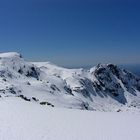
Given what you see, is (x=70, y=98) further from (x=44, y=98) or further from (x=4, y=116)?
(x=4, y=116)

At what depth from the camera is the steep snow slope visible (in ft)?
77.3

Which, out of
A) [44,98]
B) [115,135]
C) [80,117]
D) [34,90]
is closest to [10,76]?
[34,90]

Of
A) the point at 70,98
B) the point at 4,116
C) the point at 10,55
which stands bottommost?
the point at 70,98

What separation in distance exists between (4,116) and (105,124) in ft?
36.1

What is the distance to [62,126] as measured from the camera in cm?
2770

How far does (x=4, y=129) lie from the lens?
80.4 ft

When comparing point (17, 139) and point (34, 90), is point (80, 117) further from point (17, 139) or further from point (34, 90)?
point (34, 90)

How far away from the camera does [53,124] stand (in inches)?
1118

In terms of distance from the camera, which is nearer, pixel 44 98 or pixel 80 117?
pixel 80 117

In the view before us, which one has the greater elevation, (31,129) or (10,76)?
(31,129)

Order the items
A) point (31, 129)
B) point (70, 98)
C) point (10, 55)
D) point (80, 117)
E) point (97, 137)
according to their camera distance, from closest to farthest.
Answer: point (97, 137) → point (31, 129) → point (80, 117) → point (70, 98) → point (10, 55)

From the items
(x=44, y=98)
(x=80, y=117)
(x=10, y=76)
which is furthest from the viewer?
(x=10, y=76)

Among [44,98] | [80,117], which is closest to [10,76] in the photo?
[44,98]

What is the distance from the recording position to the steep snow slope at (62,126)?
23.6 meters
